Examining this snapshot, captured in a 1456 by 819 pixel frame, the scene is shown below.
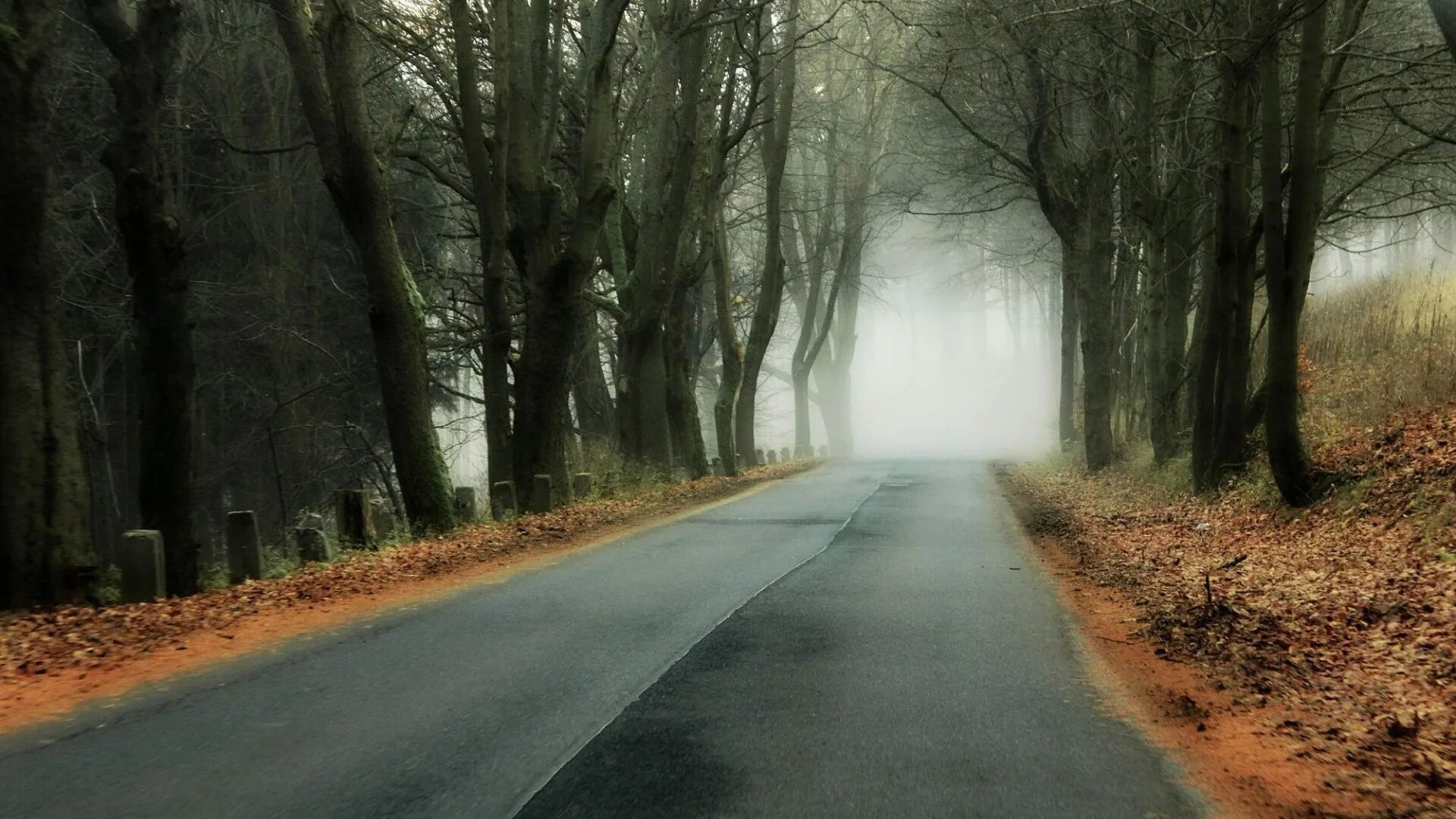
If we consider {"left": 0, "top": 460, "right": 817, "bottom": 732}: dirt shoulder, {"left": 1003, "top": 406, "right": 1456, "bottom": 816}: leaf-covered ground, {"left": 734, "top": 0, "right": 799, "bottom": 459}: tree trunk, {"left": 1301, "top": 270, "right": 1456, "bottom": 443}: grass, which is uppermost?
{"left": 734, "top": 0, "right": 799, "bottom": 459}: tree trunk

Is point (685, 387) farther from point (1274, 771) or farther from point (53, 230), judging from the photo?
point (1274, 771)

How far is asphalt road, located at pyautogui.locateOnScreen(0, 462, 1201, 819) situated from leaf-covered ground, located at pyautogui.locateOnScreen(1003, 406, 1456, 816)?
91 cm

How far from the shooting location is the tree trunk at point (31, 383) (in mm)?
9195

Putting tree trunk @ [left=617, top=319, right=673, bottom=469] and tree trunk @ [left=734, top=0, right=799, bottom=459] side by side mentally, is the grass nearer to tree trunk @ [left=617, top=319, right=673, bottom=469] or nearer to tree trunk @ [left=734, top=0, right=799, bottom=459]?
tree trunk @ [left=617, top=319, right=673, bottom=469]

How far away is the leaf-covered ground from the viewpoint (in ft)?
17.6

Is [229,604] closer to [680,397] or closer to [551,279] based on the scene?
[551,279]

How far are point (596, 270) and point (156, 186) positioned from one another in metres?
15.6

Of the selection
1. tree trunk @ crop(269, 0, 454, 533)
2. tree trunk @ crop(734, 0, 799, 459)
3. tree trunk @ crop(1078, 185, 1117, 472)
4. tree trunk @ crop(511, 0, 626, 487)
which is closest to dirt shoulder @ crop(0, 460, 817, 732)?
tree trunk @ crop(269, 0, 454, 533)

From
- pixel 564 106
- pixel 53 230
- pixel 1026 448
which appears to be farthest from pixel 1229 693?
pixel 1026 448

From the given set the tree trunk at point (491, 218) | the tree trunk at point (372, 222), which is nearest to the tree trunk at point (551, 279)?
the tree trunk at point (491, 218)

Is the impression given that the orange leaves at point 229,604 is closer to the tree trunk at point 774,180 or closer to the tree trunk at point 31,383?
the tree trunk at point 31,383

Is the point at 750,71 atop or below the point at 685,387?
atop

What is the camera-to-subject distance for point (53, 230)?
58.3 feet

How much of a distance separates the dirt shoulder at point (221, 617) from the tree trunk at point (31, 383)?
448 millimetres
